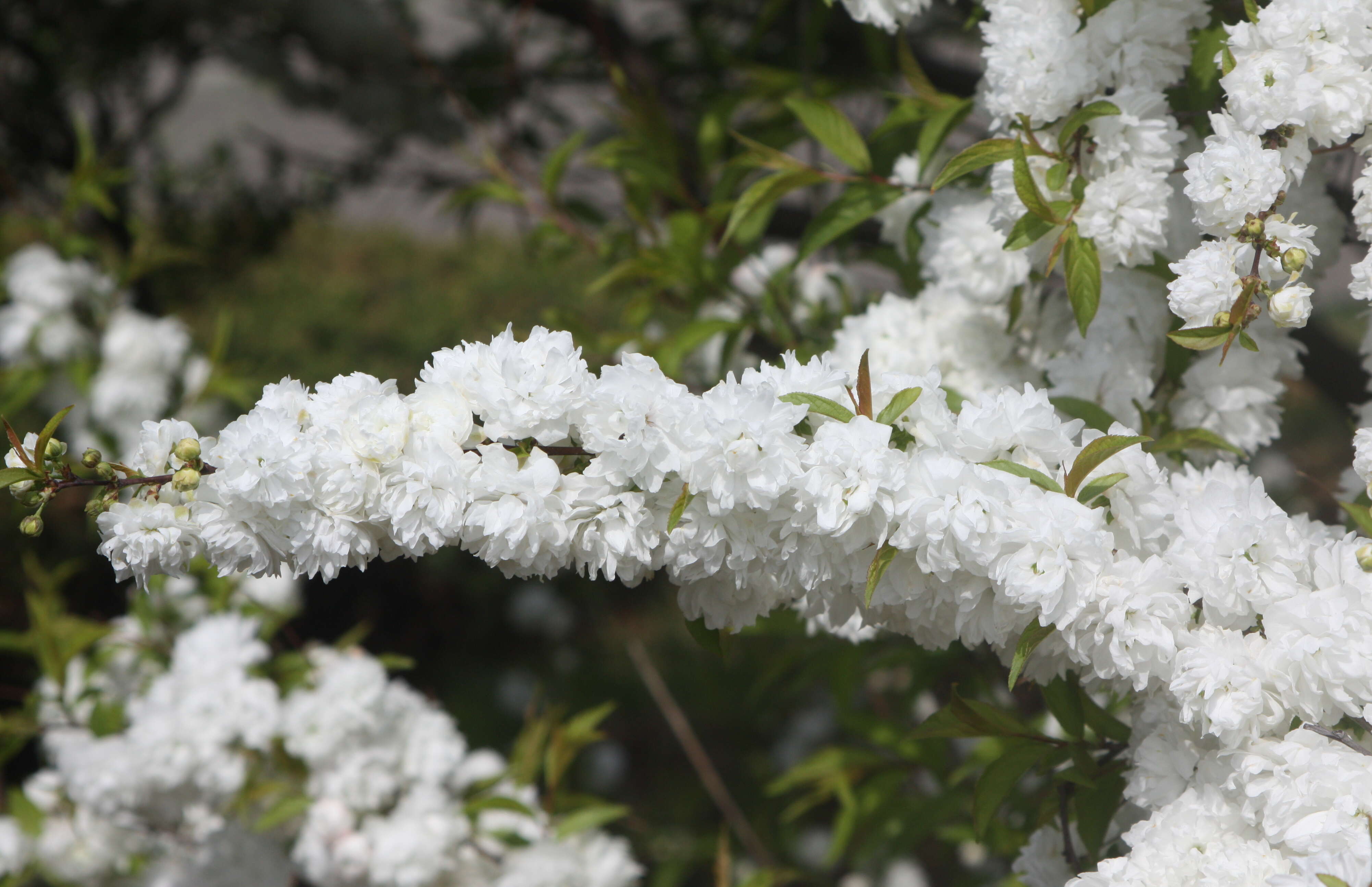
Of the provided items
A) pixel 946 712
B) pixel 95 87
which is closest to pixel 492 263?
pixel 95 87

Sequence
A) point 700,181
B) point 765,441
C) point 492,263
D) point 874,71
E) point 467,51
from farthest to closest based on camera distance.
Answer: point 492,263
point 467,51
point 874,71
point 700,181
point 765,441

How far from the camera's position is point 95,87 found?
289 cm

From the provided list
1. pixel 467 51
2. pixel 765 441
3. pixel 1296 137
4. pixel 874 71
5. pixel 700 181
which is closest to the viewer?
pixel 765 441

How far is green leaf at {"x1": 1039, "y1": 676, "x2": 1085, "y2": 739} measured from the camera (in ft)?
3.48

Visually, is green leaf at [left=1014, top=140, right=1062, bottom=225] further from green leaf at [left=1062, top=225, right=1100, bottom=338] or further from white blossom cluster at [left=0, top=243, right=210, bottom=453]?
white blossom cluster at [left=0, top=243, right=210, bottom=453]

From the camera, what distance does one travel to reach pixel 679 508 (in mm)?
838

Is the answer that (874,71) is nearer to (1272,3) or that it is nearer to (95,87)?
(1272,3)

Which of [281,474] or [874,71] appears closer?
[281,474]

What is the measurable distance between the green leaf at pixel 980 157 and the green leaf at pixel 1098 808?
0.65 meters

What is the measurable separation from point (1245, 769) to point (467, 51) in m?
2.68

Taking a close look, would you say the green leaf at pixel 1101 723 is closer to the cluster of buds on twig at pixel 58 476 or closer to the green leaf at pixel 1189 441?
the green leaf at pixel 1189 441

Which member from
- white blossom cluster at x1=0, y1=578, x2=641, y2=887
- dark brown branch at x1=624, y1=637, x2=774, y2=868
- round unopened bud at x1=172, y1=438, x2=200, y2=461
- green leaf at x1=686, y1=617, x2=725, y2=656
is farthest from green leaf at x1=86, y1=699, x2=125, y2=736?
green leaf at x1=686, y1=617, x2=725, y2=656

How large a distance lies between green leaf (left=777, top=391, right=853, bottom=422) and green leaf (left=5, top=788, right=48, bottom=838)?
5.94 ft

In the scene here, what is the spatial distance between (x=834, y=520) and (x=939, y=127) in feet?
2.22
